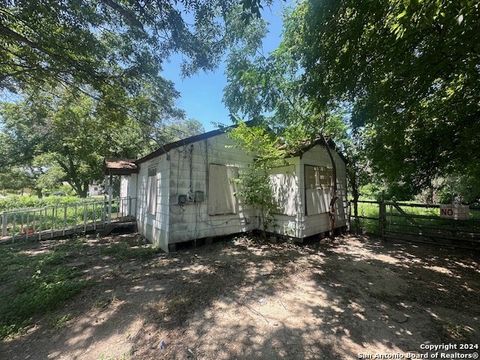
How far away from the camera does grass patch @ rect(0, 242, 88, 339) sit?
3.36 meters

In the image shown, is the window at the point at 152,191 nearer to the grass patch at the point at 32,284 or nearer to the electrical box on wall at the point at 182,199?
the electrical box on wall at the point at 182,199

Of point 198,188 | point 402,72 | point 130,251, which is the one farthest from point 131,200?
point 402,72

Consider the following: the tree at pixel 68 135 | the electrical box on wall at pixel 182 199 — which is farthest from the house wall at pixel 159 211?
the tree at pixel 68 135

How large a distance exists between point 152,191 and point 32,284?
144 inches

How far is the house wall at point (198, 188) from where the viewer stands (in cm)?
635

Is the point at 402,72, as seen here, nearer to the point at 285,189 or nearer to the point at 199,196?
the point at 285,189

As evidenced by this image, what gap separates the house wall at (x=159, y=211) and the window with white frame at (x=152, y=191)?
0.47 feet

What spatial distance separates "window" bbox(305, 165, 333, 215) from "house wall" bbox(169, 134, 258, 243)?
2.02 metres

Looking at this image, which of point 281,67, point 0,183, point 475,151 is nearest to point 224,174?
point 281,67

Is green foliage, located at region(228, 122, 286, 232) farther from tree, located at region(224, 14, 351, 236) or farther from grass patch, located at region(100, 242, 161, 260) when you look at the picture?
grass patch, located at region(100, 242, 161, 260)

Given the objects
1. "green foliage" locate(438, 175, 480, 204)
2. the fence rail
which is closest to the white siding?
the fence rail

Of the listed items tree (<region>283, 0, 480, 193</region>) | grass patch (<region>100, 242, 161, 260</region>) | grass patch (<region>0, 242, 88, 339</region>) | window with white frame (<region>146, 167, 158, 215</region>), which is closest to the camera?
tree (<region>283, 0, 480, 193</region>)

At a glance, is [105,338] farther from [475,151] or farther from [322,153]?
[475,151]

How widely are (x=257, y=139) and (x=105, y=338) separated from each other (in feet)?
17.7
